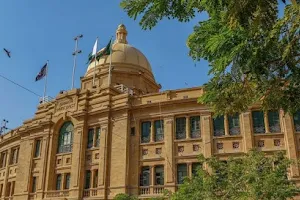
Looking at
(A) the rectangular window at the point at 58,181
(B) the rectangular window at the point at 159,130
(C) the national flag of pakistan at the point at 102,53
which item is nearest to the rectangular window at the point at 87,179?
(A) the rectangular window at the point at 58,181

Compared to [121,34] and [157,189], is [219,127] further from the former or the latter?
[121,34]

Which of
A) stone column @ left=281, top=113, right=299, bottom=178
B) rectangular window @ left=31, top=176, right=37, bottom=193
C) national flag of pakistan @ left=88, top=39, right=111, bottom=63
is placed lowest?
rectangular window @ left=31, top=176, right=37, bottom=193

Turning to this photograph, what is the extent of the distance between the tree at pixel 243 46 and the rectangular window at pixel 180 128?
55.4ft

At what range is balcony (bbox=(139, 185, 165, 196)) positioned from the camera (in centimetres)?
2447

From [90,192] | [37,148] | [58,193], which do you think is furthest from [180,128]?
[37,148]

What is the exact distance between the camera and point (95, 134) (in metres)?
28.1

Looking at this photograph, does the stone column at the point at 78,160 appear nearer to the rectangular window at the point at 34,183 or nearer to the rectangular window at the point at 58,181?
the rectangular window at the point at 58,181

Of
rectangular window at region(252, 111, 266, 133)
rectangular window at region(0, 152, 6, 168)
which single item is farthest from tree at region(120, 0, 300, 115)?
rectangular window at region(0, 152, 6, 168)

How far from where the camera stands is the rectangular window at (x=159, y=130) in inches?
1018

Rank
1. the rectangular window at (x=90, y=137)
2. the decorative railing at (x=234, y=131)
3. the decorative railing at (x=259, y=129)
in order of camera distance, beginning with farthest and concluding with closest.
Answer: the rectangular window at (x=90, y=137) → the decorative railing at (x=234, y=131) → the decorative railing at (x=259, y=129)

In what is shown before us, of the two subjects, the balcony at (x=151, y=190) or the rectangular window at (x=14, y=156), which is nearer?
the balcony at (x=151, y=190)

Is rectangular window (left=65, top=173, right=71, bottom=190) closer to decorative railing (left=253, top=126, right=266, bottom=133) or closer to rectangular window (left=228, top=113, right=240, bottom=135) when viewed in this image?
rectangular window (left=228, top=113, right=240, bottom=135)

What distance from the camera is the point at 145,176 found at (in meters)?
25.5

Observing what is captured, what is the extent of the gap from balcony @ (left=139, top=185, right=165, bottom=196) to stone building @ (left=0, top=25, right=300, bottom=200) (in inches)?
2.7
